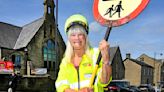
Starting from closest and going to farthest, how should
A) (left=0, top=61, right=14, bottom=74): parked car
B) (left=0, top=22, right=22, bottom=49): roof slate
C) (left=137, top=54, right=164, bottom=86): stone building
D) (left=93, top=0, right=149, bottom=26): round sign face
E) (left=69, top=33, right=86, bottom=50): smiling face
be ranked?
(left=93, top=0, right=149, bottom=26): round sign face, (left=69, top=33, right=86, bottom=50): smiling face, (left=0, top=61, right=14, bottom=74): parked car, (left=0, top=22, right=22, bottom=49): roof slate, (left=137, top=54, right=164, bottom=86): stone building

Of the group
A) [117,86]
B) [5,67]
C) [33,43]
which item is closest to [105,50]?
[117,86]

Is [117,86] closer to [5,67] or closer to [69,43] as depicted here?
[5,67]

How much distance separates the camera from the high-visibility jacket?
3252 millimetres

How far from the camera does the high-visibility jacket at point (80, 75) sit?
10.7 ft

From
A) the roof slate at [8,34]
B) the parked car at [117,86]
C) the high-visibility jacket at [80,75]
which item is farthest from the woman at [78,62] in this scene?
the roof slate at [8,34]

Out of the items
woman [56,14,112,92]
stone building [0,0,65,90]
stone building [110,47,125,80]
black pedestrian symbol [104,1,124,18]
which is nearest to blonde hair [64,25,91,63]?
woman [56,14,112,92]

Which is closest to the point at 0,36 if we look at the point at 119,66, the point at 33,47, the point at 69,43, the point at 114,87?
the point at 33,47

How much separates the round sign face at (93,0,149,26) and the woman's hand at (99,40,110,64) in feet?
0.67

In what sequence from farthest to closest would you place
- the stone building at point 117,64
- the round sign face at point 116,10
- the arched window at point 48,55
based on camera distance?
the stone building at point 117,64, the arched window at point 48,55, the round sign face at point 116,10

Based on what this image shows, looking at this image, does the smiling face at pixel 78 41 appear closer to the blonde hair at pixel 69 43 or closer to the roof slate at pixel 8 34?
the blonde hair at pixel 69 43

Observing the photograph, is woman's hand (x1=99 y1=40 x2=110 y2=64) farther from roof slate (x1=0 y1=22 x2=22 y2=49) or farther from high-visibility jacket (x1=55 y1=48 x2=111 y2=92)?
roof slate (x1=0 y1=22 x2=22 y2=49)

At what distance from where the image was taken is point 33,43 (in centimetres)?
4978

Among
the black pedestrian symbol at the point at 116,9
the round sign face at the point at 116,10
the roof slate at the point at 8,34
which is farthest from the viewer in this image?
the roof slate at the point at 8,34

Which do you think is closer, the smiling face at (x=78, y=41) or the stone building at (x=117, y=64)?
the smiling face at (x=78, y=41)
